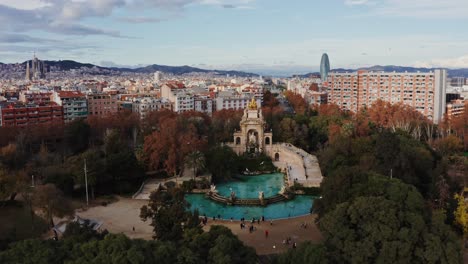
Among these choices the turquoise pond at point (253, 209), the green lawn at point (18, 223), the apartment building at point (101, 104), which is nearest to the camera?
the green lawn at point (18, 223)

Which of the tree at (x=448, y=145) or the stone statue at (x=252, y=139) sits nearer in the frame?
the tree at (x=448, y=145)

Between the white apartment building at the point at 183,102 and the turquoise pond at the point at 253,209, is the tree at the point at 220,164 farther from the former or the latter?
the white apartment building at the point at 183,102

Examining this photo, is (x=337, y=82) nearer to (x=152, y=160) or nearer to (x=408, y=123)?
(x=408, y=123)

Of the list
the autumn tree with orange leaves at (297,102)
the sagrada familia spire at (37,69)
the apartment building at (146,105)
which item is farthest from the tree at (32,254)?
the sagrada familia spire at (37,69)

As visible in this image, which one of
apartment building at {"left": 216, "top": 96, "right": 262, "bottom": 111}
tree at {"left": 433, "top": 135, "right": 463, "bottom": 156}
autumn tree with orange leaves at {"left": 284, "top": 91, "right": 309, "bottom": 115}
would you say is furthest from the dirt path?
autumn tree with orange leaves at {"left": 284, "top": 91, "right": 309, "bottom": 115}

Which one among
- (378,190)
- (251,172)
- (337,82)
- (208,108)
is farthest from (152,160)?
(337,82)

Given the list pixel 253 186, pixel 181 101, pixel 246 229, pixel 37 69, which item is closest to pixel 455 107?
pixel 181 101
